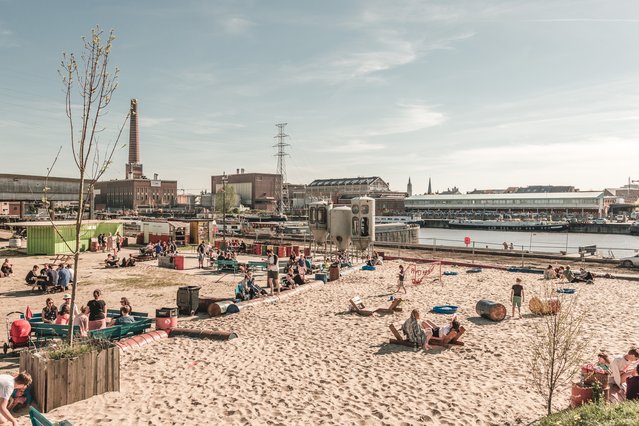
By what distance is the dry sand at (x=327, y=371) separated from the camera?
26.1ft

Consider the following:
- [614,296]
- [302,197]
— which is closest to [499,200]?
[302,197]

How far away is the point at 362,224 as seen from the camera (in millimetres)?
31328

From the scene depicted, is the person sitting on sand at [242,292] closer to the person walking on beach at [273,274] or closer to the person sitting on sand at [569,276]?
the person walking on beach at [273,274]

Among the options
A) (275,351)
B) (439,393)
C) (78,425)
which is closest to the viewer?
(78,425)

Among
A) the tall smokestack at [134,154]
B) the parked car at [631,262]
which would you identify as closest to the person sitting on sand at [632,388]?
the parked car at [631,262]

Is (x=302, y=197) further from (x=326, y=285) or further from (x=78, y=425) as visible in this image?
(x=78, y=425)

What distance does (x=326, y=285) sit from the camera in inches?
842

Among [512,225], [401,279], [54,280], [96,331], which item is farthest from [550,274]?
[512,225]

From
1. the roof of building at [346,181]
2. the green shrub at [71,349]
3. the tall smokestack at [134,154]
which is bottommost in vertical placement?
the green shrub at [71,349]

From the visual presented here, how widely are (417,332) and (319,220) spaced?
21.1m

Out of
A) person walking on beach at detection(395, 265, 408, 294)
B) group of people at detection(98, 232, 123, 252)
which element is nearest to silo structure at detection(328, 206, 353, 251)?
person walking on beach at detection(395, 265, 408, 294)

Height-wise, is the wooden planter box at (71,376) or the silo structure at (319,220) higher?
the silo structure at (319,220)

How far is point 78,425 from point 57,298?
42.7 ft

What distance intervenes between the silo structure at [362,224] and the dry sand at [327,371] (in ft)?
43.8
